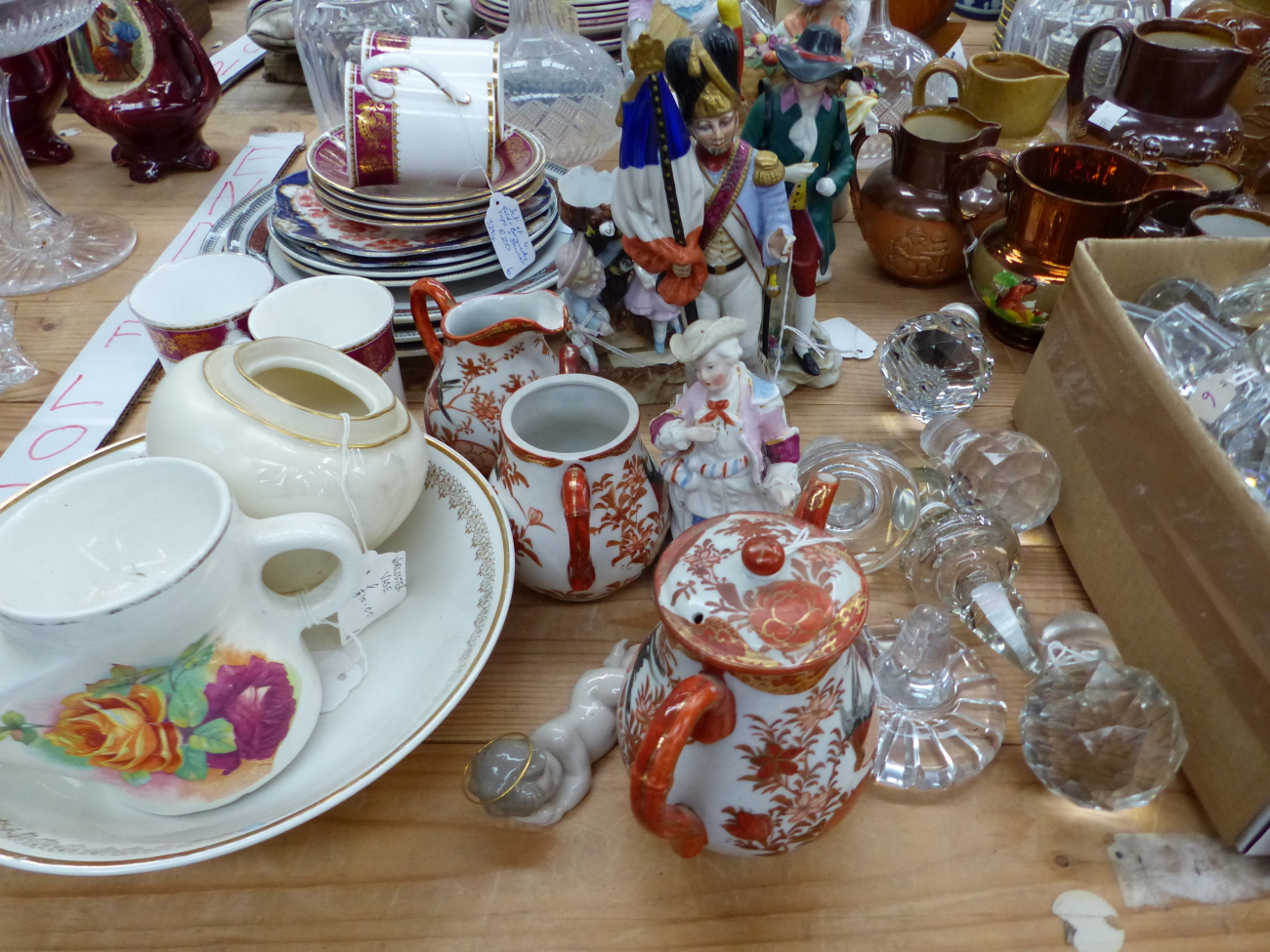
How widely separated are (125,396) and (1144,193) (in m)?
0.96

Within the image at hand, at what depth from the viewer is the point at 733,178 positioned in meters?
0.62

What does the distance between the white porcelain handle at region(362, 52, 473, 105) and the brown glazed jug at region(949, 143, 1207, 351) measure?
0.48 metres

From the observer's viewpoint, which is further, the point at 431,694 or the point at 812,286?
the point at 812,286

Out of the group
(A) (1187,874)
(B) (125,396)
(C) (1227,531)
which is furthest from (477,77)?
→ (A) (1187,874)

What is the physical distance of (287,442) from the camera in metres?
0.50

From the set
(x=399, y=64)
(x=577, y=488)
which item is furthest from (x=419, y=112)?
(x=577, y=488)

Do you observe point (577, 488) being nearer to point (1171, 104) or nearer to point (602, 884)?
point (602, 884)

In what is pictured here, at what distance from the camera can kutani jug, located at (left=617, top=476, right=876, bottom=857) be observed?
37 centimetres

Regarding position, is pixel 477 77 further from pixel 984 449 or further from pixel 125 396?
pixel 984 449

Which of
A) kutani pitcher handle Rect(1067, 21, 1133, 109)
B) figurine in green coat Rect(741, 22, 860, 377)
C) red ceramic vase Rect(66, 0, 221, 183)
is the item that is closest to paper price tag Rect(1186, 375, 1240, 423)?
figurine in green coat Rect(741, 22, 860, 377)

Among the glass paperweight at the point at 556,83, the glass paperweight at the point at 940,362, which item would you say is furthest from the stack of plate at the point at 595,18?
the glass paperweight at the point at 940,362

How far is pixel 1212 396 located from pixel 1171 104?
0.48 metres

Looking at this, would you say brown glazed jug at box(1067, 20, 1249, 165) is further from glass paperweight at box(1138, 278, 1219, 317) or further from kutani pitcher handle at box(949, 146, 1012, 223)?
glass paperweight at box(1138, 278, 1219, 317)

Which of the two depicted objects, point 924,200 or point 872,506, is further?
point 924,200
